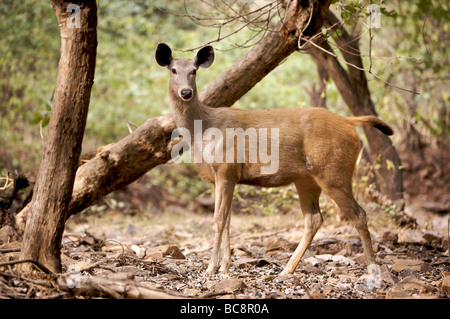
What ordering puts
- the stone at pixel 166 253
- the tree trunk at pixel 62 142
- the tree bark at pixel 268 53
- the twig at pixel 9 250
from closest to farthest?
the tree trunk at pixel 62 142 < the twig at pixel 9 250 < the tree bark at pixel 268 53 < the stone at pixel 166 253

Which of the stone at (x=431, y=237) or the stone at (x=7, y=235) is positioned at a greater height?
the stone at (x=431, y=237)

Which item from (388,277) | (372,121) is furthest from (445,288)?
(372,121)

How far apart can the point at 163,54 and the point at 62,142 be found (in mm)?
1941

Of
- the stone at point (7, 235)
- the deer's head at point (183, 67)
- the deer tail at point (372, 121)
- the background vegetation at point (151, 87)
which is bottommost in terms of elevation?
the stone at point (7, 235)

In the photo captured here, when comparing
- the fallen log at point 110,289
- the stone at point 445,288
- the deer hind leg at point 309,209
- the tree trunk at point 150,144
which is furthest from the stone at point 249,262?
the stone at point 445,288

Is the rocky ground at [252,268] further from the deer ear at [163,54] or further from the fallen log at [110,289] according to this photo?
the deer ear at [163,54]

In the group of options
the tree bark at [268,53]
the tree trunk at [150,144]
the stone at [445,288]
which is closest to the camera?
the stone at [445,288]

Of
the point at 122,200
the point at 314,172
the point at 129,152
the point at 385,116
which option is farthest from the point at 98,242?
the point at 385,116

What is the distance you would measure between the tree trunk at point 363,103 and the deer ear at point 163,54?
315 cm

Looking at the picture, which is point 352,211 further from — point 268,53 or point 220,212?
point 268,53

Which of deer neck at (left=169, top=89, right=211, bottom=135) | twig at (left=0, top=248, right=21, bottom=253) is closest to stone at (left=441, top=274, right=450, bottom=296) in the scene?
deer neck at (left=169, top=89, right=211, bottom=135)

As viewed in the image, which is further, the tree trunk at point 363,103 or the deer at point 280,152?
the tree trunk at point 363,103

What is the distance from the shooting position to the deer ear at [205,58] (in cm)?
615

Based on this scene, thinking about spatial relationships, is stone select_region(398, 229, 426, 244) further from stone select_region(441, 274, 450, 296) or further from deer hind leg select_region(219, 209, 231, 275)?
deer hind leg select_region(219, 209, 231, 275)
